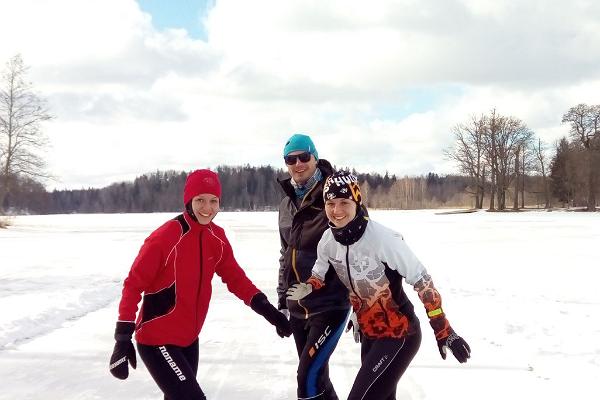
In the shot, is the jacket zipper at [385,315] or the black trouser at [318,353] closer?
the jacket zipper at [385,315]

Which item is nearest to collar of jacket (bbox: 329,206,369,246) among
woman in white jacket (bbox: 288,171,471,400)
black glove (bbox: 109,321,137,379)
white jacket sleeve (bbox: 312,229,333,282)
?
woman in white jacket (bbox: 288,171,471,400)

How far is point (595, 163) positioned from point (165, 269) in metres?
57.8

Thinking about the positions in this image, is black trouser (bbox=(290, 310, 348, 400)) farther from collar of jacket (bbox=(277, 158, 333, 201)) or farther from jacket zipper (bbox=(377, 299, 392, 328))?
collar of jacket (bbox=(277, 158, 333, 201))

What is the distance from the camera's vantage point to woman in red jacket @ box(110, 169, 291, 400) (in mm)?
2703

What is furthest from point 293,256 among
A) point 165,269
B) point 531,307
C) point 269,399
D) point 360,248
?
point 531,307

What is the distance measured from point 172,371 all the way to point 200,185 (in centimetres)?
100

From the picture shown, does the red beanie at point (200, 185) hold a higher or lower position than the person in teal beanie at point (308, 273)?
higher

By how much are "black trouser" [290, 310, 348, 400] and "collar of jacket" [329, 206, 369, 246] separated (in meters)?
0.51

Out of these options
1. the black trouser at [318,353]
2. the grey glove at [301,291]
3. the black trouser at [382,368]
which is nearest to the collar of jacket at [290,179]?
the grey glove at [301,291]

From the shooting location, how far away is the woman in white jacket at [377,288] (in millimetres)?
2748

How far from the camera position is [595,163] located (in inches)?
2050

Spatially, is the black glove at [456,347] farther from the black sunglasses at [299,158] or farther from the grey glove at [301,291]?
the black sunglasses at [299,158]

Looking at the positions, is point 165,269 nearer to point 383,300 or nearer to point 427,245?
point 383,300

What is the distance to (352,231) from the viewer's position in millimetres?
2830
